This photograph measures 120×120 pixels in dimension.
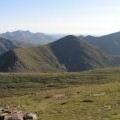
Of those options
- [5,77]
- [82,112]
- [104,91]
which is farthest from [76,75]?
[82,112]

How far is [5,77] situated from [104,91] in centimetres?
14376

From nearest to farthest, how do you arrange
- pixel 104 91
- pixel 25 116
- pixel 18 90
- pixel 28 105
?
pixel 25 116
pixel 28 105
pixel 104 91
pixel 18 90

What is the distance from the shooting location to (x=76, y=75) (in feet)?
589

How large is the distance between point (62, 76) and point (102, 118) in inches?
6060

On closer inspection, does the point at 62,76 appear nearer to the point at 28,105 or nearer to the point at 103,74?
the point at 103,74

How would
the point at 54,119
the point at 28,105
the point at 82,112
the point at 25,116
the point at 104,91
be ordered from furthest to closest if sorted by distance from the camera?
the point at 104,91 < the point at 28,105 < the point at 82,112 < the point at 54,119 < the point at 25,116

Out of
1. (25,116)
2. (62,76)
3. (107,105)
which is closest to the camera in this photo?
(25,116)

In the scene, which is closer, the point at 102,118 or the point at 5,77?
the point at 102,118

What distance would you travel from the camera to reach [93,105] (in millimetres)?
27422

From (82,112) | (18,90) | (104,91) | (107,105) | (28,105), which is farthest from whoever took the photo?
(18,90)

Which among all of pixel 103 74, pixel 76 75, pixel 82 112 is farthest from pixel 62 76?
pixel 82 112

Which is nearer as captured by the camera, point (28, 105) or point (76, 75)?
point (28, 105)

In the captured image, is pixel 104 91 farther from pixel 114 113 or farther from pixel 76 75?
pixel 76 75

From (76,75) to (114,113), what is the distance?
515 feet
